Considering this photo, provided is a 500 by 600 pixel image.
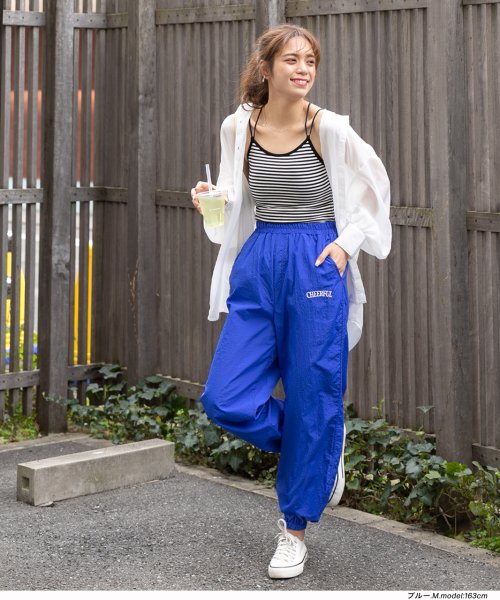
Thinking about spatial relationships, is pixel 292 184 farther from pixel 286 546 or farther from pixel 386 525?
pixel 386 525

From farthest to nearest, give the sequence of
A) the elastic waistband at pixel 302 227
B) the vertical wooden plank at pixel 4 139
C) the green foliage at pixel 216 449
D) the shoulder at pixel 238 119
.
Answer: the vertical wooden plank at pixel 4 139 → the green foliage at pixel 216 449 → the shoulder at pixel 238 119 → the elastic waistband at pixel 302 227

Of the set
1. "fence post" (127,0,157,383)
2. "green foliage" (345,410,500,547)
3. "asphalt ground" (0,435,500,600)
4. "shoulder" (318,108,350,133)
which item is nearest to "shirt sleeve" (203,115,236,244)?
"shoulder" (318,108,350,133)

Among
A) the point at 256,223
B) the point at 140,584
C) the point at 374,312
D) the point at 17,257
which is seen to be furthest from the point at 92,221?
the point at 140,584

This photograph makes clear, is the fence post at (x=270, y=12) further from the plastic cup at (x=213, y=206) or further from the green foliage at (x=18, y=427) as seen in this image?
the green foliage at (x=18, y=427)

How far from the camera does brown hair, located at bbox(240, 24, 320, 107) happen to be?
4.67 meters

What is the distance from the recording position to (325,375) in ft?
15.3

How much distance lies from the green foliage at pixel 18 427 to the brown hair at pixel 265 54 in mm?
3048

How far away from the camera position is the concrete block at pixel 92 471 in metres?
5.77

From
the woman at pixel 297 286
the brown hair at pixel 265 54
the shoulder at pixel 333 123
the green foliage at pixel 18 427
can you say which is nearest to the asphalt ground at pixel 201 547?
the woman at pixel 297 286

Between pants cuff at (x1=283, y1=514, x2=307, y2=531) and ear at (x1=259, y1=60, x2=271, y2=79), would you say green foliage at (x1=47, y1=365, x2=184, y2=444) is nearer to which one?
A: pants cuff at (x1=283, y1=514, x2=307, y2=531)

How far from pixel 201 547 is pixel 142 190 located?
2.82m

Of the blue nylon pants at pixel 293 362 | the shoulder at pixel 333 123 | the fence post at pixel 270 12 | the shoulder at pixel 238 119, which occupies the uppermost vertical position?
the fence post at pixel 270 12

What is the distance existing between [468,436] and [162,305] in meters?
2.42

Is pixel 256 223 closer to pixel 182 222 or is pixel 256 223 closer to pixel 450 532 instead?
pixel 450 532
